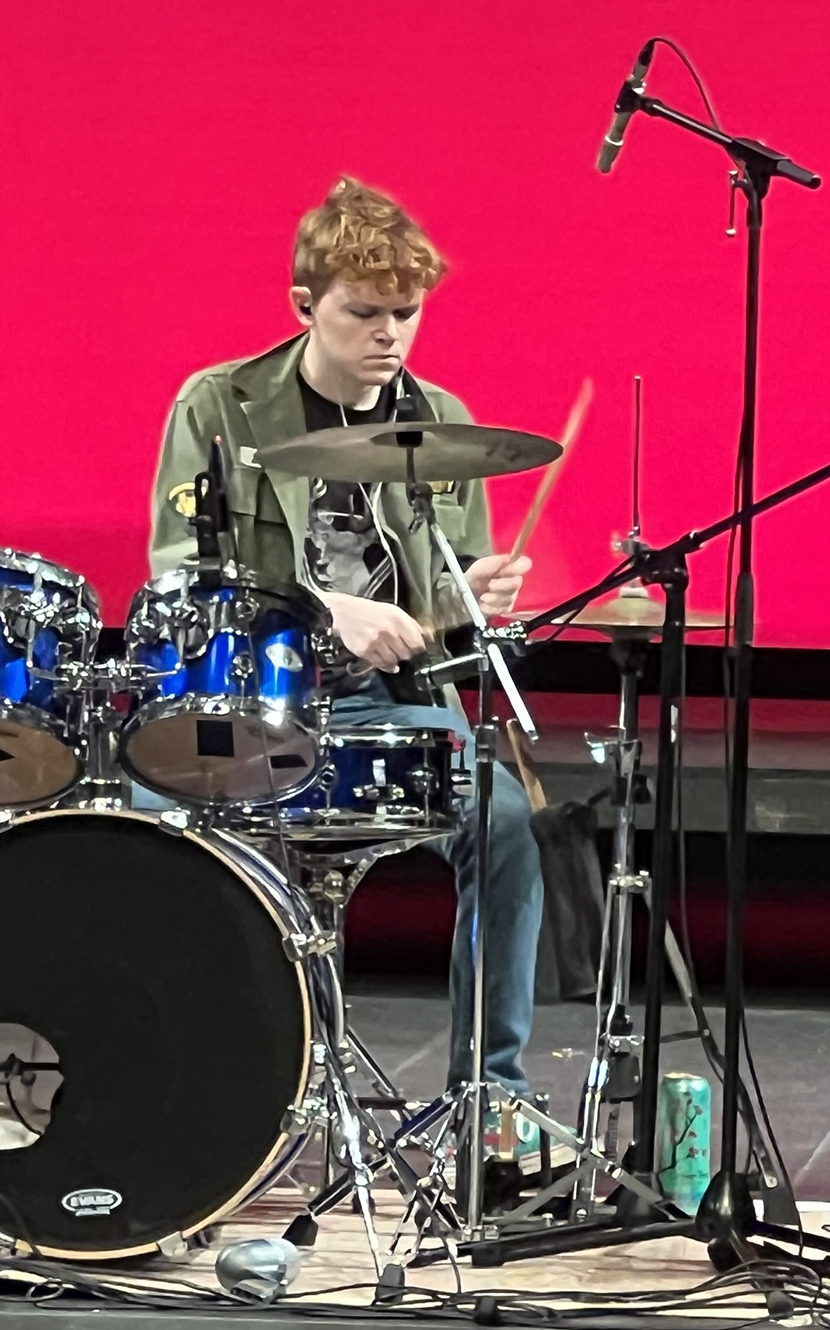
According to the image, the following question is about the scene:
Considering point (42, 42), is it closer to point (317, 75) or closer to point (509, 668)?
point (317, 75)

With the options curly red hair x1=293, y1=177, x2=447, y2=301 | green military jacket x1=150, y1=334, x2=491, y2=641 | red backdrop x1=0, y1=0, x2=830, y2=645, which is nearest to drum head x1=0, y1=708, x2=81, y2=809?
green military jacket x1=150, y1=334, x2=491, y2=641

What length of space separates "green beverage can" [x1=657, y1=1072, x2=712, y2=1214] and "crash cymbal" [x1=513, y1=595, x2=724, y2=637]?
0.63m

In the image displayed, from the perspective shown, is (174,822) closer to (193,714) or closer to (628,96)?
(193,714)

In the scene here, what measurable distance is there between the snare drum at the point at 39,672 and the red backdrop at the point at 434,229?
5.01 ft

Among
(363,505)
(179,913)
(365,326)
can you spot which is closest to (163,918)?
(179,913)

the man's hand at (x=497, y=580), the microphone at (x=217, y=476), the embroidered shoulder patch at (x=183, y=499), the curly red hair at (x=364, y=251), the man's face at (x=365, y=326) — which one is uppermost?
the curly red hair at (x=364, y=251)

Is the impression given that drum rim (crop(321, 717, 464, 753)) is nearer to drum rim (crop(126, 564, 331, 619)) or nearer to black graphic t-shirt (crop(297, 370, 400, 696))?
drum rim (crop(126, 564, 331, 619))

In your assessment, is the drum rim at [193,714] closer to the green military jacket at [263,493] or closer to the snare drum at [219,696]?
the snare drum at [219,696]

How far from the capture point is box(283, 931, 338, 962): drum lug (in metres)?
2.11

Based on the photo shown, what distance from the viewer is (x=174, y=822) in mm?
2115

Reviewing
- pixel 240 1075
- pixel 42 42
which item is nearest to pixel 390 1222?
pixel 240 1075

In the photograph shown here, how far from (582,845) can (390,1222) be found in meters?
0.59

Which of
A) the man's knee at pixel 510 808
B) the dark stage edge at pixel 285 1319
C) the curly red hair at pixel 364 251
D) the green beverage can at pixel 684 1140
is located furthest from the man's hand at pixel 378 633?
the dark stage edge at pixel 285 1319

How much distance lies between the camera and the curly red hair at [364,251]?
2.63 meters
